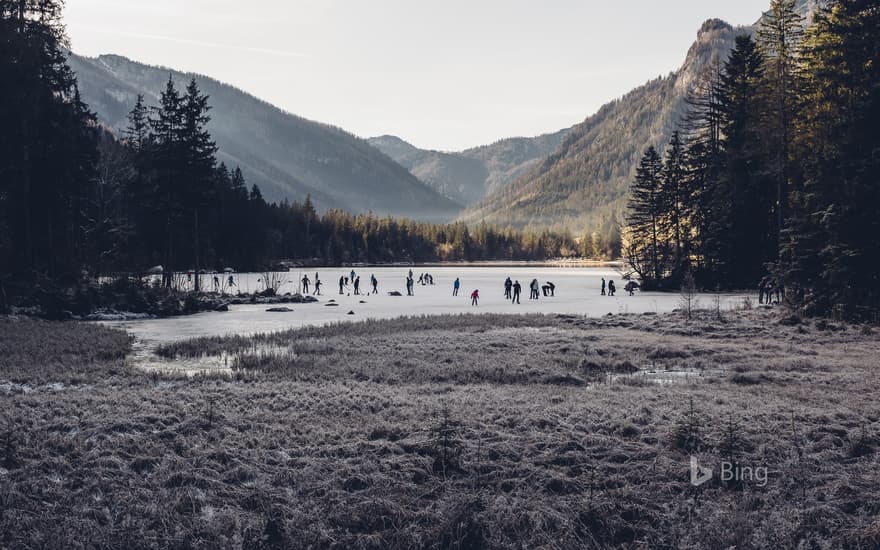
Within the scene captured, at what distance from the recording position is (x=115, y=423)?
10.2 m

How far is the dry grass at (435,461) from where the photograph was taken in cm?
693

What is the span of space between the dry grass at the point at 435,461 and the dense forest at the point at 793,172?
12441mm

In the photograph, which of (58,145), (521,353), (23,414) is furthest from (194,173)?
(23,414)

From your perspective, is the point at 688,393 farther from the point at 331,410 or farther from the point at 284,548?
the point at 284,548

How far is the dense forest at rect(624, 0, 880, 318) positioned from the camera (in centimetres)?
2528

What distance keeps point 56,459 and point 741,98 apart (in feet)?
165

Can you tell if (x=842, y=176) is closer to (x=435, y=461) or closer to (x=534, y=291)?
(x=435, y=461)

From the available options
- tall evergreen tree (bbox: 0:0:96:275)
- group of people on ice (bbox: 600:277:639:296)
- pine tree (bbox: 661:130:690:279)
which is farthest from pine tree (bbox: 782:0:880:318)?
tall evergreen tree (bbox: 0:0:96:275)

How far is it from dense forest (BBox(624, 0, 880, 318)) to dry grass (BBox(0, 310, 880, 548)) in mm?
12441

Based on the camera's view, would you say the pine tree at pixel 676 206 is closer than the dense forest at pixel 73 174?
No

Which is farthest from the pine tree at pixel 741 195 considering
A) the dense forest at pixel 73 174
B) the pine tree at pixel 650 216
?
the dense forest at pixel 73 174

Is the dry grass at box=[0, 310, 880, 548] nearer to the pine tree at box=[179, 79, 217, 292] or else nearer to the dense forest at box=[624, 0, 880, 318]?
the dense forest at box=[624, 0, 880, 318]

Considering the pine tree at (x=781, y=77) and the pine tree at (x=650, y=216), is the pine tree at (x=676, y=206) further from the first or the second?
the pine tree at (x=781, y=77)

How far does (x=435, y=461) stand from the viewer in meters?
8.70
